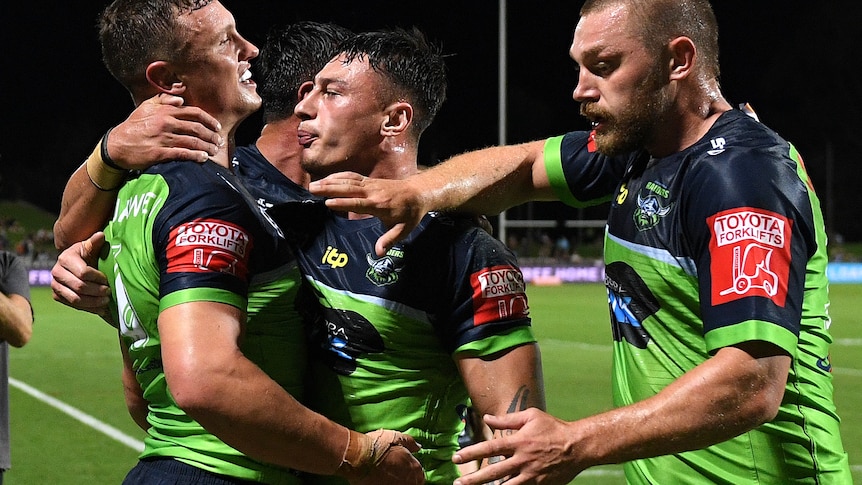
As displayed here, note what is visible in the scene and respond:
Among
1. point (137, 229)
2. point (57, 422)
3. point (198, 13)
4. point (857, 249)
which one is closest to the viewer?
point (137, 229)

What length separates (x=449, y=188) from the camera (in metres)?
3.03

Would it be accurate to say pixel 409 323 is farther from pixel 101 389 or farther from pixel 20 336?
pixel 101 389

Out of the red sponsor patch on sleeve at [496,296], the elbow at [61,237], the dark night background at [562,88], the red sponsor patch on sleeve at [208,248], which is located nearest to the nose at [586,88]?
the red sponsor patch on sleeve at [496,296]

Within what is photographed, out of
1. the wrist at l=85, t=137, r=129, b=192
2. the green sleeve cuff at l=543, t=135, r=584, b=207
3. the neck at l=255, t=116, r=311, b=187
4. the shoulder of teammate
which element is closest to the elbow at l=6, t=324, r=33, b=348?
the shoulder of teammate

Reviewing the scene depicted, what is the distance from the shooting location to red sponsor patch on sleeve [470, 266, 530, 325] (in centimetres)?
277

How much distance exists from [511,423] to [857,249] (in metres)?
44.5

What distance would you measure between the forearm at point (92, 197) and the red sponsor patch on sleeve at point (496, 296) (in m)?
1.04

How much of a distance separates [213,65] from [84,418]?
292 inches

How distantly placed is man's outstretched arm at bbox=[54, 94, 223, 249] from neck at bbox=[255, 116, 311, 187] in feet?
4.27

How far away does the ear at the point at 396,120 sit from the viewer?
3.19 m

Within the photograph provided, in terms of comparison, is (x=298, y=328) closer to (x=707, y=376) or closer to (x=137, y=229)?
(x=137, y=229)

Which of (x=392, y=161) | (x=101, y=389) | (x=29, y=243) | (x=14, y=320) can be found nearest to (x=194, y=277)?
(x=392, y=161)

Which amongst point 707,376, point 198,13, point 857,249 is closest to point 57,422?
point 198,13

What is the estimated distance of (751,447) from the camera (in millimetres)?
2924
